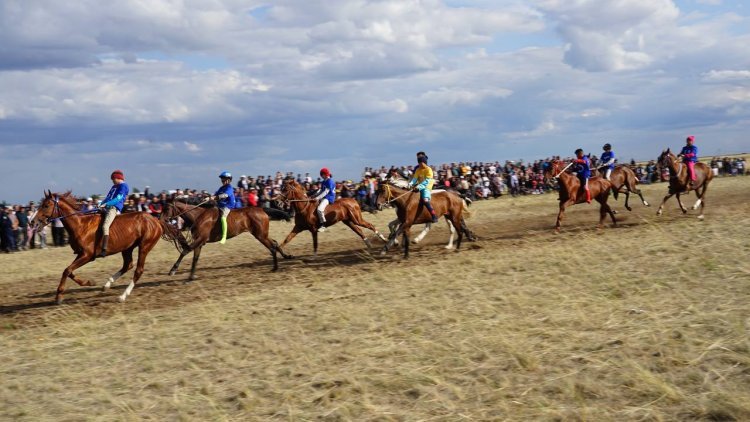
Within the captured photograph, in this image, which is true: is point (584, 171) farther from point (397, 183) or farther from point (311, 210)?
point (311, 210)

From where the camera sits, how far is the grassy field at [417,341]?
6.79 m

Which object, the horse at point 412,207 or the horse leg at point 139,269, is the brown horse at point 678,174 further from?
the horse leg at point 139,269

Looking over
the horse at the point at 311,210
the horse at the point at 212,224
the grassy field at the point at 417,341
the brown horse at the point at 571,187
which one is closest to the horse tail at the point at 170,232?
the horse at the point at 212,224

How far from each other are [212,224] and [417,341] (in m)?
9.26

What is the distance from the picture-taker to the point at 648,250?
13898 mm

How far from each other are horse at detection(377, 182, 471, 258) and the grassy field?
153cm

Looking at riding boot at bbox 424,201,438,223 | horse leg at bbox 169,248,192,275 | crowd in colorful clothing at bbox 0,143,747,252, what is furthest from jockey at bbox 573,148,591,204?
horse leg at bbox 169,248,192,275

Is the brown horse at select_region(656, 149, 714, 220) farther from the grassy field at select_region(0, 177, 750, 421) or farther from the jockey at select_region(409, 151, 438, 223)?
the jockey at select_region(409, 151, 438, 223)

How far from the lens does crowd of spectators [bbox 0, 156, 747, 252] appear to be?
2602 centimetres

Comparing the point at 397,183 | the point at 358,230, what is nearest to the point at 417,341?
the point at 397,183

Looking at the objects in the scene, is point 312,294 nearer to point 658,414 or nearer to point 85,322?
point 85,322

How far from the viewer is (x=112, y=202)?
13914 millimetres

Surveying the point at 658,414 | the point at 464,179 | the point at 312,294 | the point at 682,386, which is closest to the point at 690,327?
the point at 682,386

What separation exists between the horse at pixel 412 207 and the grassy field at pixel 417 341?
1.53 meters
